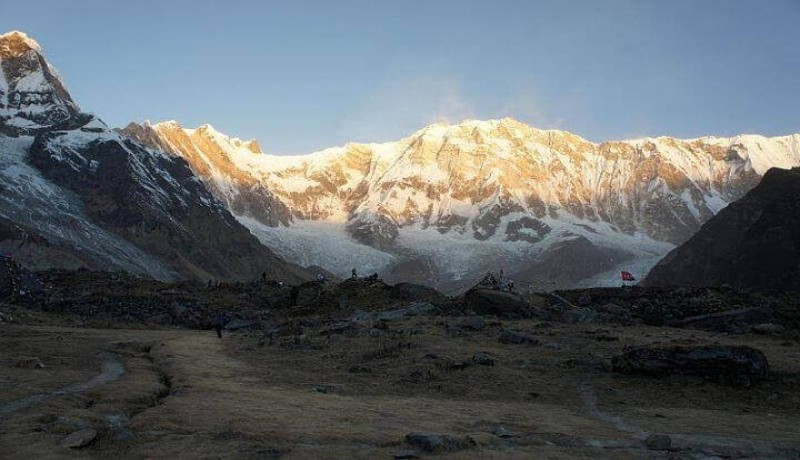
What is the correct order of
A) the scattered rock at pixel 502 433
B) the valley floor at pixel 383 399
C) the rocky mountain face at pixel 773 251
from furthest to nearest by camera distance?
the rocky mountain face at pixel 773 251, the scattered rock at pixel 502 433, the valley floor at pixel 383 399

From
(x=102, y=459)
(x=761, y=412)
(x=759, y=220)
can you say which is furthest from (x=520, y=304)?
(x=759, y=220)

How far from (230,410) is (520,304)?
97.2ft

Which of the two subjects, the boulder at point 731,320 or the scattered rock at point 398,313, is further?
the scattered rock at point 398,313

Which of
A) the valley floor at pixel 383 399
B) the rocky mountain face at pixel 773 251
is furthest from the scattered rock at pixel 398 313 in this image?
the rocky mountain face at pixel 773 251

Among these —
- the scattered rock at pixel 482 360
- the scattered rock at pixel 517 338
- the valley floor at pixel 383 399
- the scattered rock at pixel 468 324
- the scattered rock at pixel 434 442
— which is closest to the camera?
the scattered rock at pixel 434 442

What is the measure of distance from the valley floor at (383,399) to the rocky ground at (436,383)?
0.09m

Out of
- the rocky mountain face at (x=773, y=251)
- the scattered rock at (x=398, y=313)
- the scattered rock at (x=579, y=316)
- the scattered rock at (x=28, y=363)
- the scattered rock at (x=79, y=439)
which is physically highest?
the rocky mountain face at (x=773, y=251)

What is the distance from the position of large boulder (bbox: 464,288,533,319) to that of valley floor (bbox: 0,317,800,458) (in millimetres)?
6859

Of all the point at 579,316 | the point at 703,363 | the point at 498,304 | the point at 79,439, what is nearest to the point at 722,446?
the point at 703,363

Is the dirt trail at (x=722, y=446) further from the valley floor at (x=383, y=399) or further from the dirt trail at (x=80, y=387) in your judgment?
the dirt trail at (x=80, y=387)

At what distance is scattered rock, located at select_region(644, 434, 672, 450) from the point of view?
1536cm

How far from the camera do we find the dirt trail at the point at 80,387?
60.3ft

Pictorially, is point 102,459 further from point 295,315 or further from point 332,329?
point 295,315

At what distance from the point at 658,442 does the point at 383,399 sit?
31.0 ft
